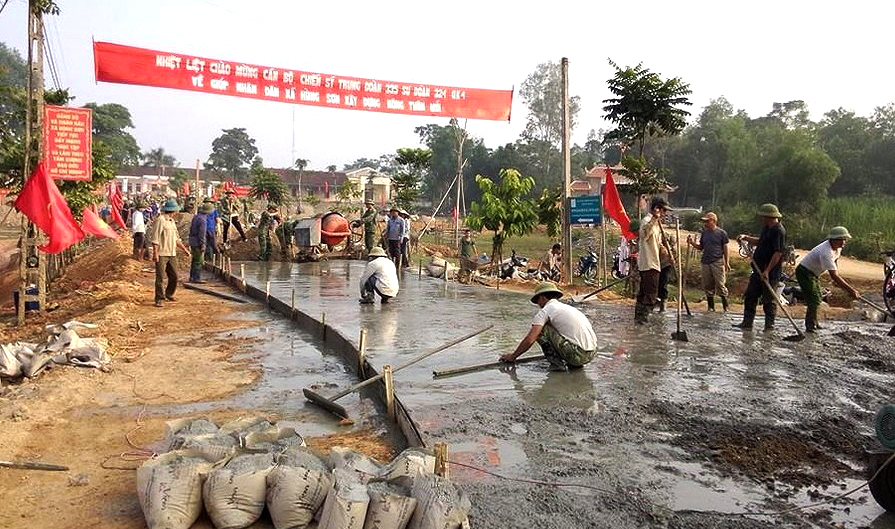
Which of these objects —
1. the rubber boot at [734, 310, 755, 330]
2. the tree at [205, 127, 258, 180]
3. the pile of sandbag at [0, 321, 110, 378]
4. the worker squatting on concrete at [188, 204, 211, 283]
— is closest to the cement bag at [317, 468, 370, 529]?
the pile of sandbag at [0, 321, 110, 378]

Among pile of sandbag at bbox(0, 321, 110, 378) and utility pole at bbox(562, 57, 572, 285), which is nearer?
pile of sandbag at bbox(0, 321, 110, 378)

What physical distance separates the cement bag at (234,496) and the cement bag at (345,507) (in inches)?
15.7

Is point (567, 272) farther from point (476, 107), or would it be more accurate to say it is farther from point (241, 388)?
point (241, 388)

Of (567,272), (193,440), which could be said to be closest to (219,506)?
(193,440)

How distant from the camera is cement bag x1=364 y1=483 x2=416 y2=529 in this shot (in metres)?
3.38

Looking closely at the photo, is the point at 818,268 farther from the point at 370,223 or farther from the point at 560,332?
the point at 370,223

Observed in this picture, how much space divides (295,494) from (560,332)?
3555 mm

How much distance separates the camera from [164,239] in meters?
11.4

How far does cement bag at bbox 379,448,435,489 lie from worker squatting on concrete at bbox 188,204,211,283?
38.3 ft

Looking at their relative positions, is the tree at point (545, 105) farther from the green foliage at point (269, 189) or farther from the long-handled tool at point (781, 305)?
the long-handled tool at point (781, 305)

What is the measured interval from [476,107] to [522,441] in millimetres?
13770

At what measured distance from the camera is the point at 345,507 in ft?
11.2

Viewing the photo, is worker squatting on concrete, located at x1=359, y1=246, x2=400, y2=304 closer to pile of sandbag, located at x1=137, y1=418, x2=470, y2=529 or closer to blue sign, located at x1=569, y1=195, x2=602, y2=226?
blue sign, located at x1=569, y1=195, x2=602, y2=226

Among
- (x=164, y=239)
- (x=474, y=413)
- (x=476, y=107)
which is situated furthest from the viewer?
(x=476, y=107)
